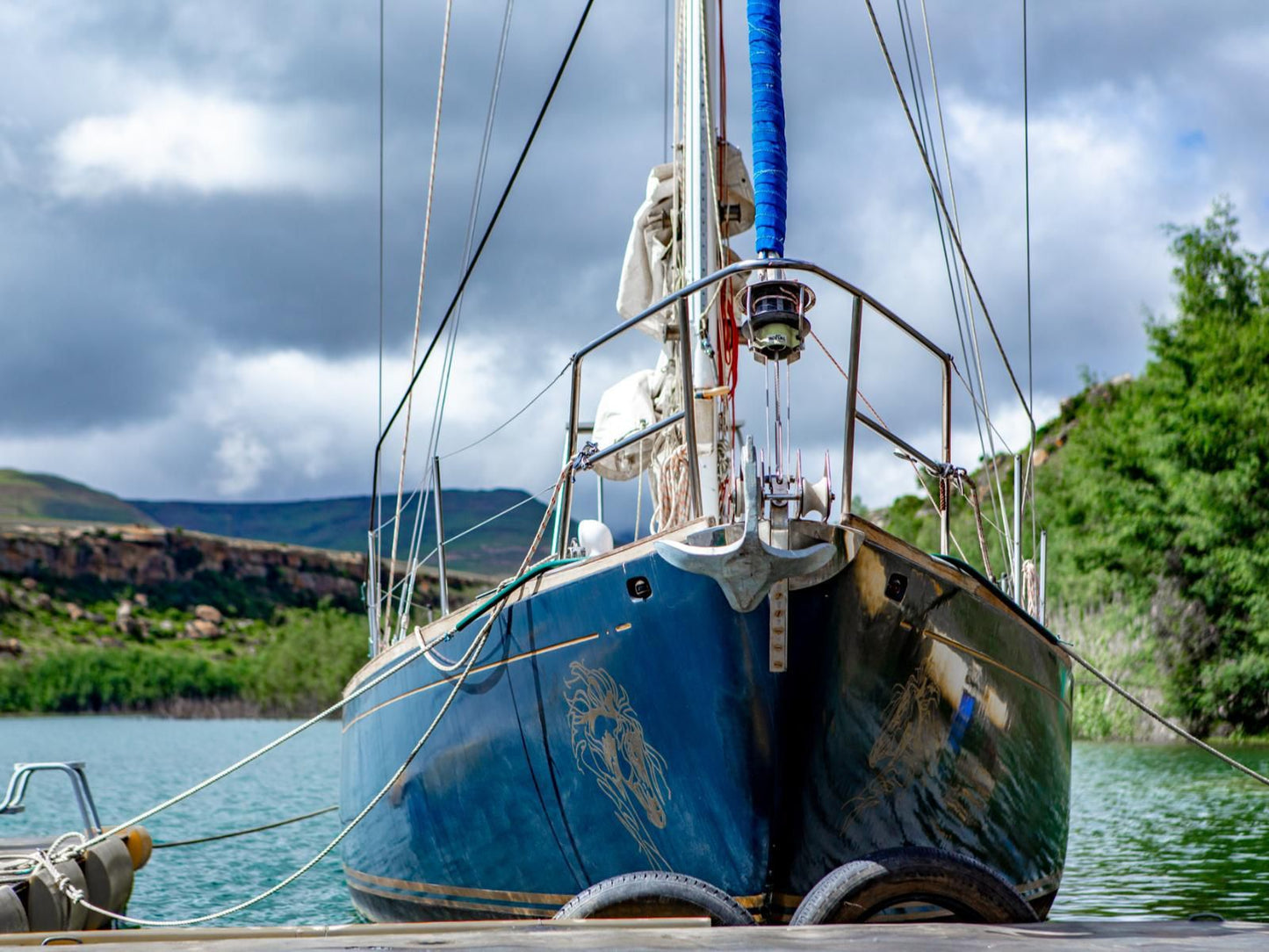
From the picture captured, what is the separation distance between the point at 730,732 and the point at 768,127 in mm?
2971

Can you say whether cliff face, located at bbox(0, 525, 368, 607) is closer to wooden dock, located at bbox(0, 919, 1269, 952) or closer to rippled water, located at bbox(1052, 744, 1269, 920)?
rippled water, located at bbox(1052, 744, 1269, 920)

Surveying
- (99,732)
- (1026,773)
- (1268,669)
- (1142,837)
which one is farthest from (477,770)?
(99,732)

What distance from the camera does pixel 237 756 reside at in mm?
40094

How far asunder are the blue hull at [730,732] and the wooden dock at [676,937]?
111cm

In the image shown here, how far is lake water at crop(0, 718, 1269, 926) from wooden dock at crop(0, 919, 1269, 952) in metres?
4.36

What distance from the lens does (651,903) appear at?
5410 mm

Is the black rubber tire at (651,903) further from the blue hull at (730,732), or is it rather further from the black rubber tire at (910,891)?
the blue hull at (730,732)

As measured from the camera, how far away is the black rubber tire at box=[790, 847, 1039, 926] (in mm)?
5312

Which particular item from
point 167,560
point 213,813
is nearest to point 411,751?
point 213,813

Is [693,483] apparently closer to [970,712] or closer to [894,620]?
[894,620]

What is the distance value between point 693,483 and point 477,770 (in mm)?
2025

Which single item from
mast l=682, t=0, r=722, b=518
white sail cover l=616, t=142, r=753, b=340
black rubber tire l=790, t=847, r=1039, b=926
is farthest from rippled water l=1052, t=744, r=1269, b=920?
white sail cover l=616, t=142, r=753, b=340

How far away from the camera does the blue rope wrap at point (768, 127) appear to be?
6.36 m

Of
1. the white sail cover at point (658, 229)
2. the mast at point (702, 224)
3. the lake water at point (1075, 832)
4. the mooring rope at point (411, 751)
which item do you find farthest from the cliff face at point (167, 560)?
the mooring rope at point (411, 751)
